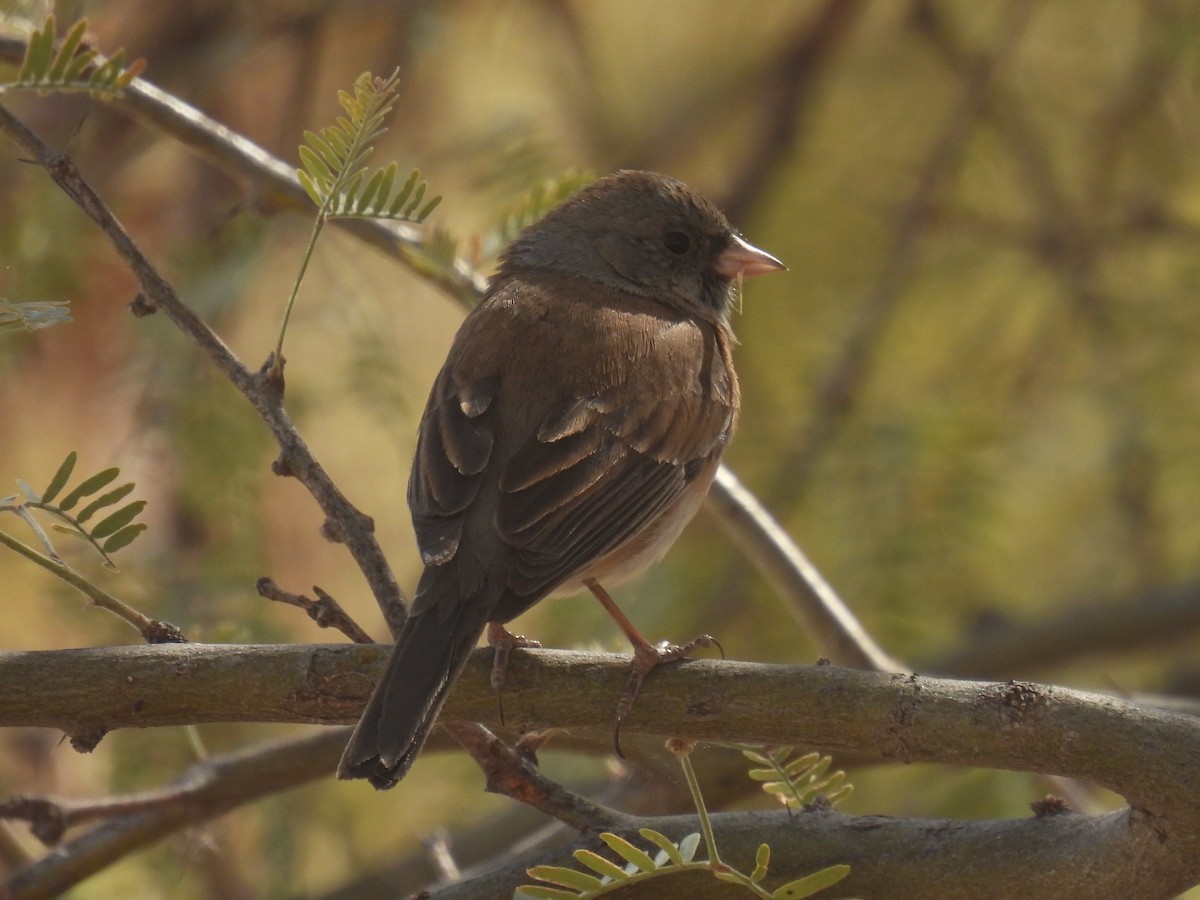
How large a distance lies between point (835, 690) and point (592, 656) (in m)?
0.37

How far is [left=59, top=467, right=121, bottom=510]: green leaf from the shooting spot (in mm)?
2090

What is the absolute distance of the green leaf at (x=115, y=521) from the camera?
2.19 meters

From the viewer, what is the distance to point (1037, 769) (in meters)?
2.20

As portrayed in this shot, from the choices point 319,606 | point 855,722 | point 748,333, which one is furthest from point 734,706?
point 748,333

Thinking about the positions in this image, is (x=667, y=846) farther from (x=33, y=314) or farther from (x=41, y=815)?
(x=41, y=815)

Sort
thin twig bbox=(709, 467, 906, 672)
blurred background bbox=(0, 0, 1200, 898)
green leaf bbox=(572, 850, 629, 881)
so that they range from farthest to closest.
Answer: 1. blurred background bbox=(0, 0, 1200, 898)
2. thin twig bbox=(709, 467, 906, 672)
3. green leaf bbox=(572, 850, 629, 881)

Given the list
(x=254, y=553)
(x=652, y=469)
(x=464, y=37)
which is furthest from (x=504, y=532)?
(x=464, y=37)

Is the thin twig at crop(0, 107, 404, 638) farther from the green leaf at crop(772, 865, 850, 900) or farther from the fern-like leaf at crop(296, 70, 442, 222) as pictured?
the green leaf at crop(772, 865, 850, 900)

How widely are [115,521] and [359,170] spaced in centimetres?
67

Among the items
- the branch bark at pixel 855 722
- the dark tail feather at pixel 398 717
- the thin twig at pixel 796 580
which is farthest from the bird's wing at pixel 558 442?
the branch bark at pixel 855 722

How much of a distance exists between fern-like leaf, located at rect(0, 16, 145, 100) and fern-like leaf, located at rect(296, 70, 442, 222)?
29 centimetres

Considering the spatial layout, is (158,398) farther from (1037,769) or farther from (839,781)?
(1037,769)

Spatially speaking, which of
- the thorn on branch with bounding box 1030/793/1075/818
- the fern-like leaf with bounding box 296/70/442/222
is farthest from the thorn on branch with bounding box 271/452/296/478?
the thorn on branch with bounding box 1030/793/1075/818

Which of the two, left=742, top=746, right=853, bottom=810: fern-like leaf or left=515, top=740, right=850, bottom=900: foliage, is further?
left=742, top=746, right=853, bottom=810: fern-like leaf
